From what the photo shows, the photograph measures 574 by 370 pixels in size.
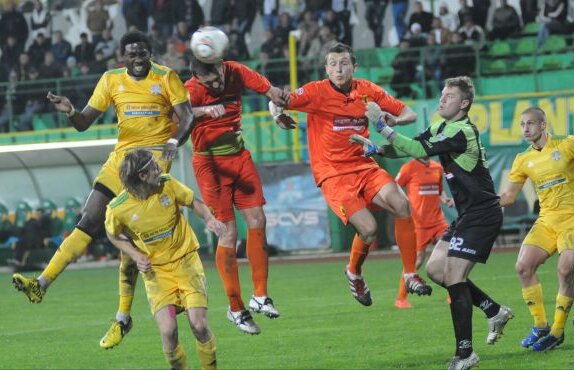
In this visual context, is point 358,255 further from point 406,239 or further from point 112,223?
point 112,223

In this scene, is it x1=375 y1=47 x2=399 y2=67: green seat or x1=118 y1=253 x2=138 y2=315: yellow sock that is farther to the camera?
x1=375 y1=47 x2=399 y2=67: green seat

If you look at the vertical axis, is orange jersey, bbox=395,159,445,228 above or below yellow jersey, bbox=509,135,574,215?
below

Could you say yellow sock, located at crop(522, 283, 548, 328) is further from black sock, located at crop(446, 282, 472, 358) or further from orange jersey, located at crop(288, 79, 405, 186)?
orange jersey, located at crop(288, 79, 405, 186)

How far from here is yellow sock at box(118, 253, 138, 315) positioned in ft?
37.0

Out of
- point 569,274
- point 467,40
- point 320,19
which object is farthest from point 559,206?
point 320,19

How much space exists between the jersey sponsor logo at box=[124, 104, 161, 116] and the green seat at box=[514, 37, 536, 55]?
17.1 meters

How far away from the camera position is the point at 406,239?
12.0m

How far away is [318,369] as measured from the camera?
10.3 metres

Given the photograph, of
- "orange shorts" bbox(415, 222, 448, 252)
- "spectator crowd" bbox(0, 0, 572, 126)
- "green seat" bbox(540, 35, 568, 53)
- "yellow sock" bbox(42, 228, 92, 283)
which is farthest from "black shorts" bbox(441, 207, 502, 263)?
"green seat" bbox(540, 35, 568, 53)

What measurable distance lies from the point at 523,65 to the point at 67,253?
705 inches

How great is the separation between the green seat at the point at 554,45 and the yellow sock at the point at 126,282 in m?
17.1

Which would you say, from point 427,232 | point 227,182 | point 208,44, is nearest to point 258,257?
point 227,182

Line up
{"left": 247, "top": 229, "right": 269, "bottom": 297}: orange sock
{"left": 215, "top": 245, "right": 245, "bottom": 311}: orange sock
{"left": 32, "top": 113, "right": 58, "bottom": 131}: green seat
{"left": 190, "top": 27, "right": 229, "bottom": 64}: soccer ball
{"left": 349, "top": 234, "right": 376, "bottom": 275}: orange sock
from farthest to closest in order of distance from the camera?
{"left": 32, "top": 113, "right": 58, "bottom": 131}: green seat
{"left": 349, "top": 234, "right": 376, "bottom": 275}: orange sock
{"left": 247, "top": 229, "right": 269, "bottom": 297}: orange sock
{"left": 215, "top": 245, "right": 245, "bottom": 311}: orange sock
{"left": 190, "top": 27, "right": 229, "bottom": 64}: soccer ball

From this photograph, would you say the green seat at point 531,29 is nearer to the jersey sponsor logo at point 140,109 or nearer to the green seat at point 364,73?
the green seat at point 364,73
